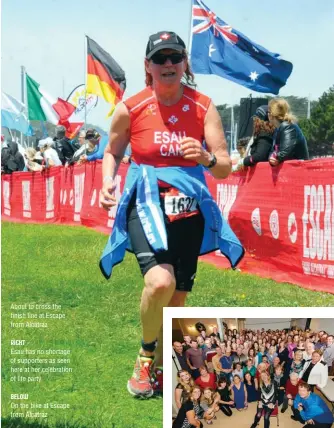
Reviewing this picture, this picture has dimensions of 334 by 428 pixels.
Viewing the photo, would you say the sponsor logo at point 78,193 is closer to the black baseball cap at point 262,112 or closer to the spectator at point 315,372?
the black baseball cap at point 262,112

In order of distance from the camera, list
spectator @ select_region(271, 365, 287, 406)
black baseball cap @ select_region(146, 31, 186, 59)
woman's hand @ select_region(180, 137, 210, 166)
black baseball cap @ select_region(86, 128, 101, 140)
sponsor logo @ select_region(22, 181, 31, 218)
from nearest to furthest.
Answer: woman's hand @ select_region(180, 137, 210, 166) < black baseball cap @ select_region(146, 31, 186, 59) < spectator @ select_region(271, 365, 287, 406) < black baseball cap @ select_region(86, 128, 101, 140) < sponsor logo @ select_region(22, 181, 31, 218)

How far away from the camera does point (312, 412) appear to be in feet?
16.1

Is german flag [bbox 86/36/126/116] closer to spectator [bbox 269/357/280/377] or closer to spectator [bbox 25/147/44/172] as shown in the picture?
spectator [bbox 25/147/44/172]

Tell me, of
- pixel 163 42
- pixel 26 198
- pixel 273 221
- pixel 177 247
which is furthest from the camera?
pixel 26 198

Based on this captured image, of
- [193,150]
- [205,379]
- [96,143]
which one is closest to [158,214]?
[193,150]

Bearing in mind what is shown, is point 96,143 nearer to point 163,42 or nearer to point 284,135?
point 163,42

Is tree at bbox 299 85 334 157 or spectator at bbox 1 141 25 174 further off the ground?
tree at bbox 299 85 334 157

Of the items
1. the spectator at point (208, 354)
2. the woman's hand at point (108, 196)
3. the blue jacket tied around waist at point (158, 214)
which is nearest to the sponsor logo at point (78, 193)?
the blue jacket tied around waist at point (158, 214)

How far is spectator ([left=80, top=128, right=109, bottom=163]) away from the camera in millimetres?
5133

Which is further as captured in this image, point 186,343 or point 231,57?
point 231,57

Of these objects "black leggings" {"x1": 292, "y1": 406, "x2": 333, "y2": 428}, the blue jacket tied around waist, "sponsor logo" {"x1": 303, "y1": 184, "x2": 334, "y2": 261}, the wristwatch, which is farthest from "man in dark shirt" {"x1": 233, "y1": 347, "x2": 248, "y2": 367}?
the wristwatch

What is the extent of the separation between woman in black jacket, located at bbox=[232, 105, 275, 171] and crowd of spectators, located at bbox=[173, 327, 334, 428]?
0.91m

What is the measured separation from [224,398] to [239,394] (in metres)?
0.07

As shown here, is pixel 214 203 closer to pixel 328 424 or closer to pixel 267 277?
pixel 267 277
